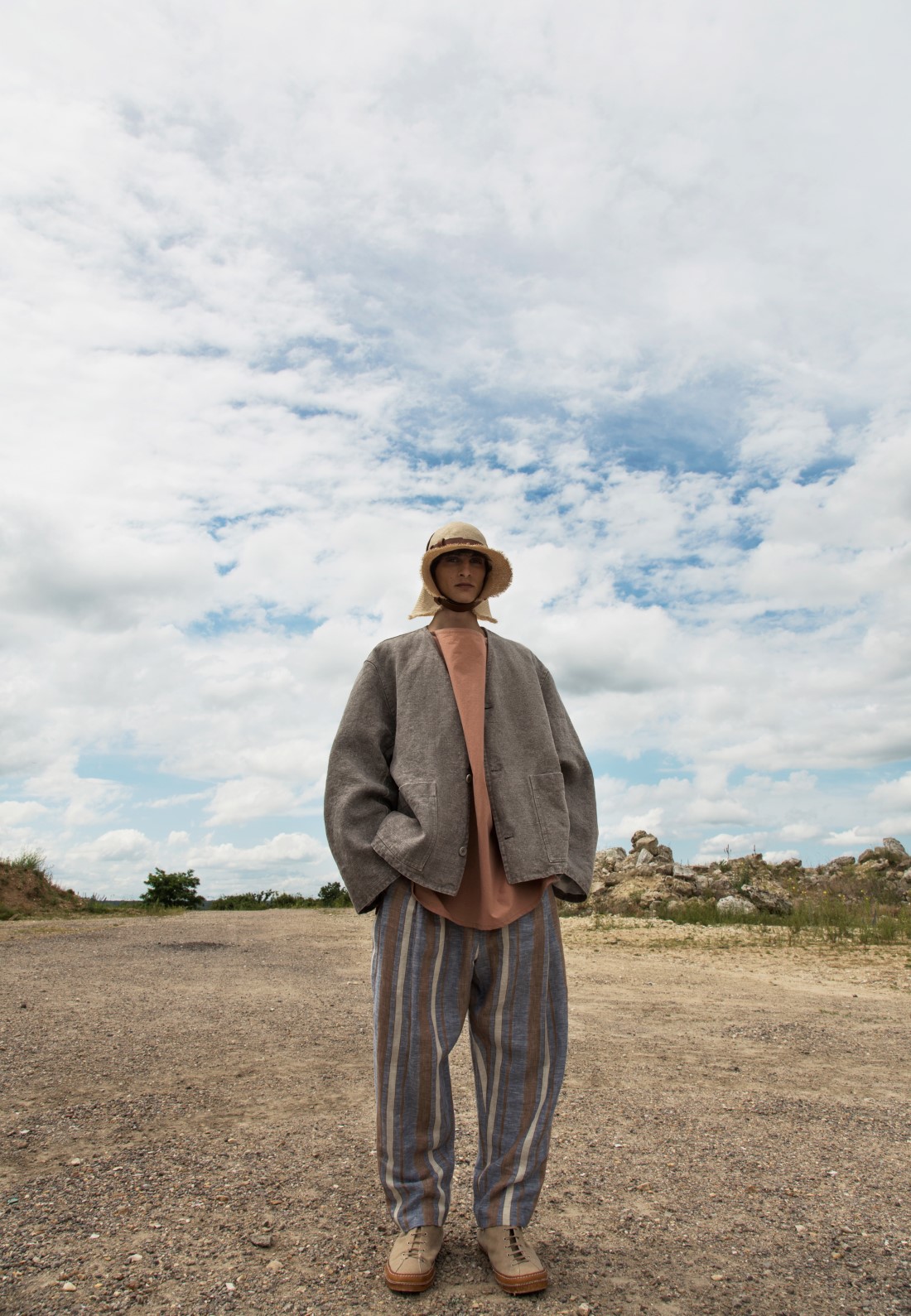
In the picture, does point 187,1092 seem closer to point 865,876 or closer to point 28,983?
point 28,983

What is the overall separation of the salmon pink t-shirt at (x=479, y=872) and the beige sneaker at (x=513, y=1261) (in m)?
0.86

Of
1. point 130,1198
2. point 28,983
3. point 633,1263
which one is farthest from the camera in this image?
point 28,983

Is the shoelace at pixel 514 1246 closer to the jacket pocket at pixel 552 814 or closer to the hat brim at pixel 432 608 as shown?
the jacket pocket at pixel 552 814

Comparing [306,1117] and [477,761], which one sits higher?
[477,761]

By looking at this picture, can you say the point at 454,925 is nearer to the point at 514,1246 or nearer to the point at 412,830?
the point at 412,830

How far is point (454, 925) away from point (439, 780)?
0.43 m

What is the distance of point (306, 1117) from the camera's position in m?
3.88

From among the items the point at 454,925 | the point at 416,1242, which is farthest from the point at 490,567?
the point at 416,1242

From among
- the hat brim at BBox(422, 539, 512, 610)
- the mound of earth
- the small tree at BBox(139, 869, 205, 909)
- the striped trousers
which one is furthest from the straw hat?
the small tree at BBox(139, 869, 205, 909)

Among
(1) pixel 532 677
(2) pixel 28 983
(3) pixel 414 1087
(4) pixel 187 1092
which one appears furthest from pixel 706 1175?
(2) pixel 28 983

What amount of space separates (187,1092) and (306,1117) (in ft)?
2.35

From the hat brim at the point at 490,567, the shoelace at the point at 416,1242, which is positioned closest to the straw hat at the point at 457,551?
the hat brim at the point at 490,567

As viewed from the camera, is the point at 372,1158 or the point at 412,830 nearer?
the point at 412,830

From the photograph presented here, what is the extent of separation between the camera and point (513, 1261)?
240 centimetres
